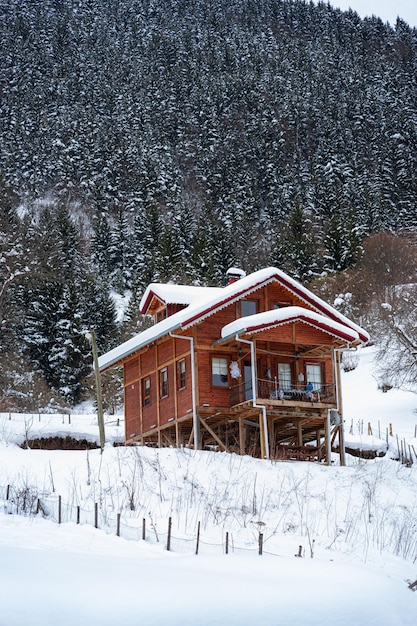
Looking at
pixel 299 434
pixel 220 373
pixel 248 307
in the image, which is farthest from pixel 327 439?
pixel 248 307

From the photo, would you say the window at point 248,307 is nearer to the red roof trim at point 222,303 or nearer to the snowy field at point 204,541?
the red roof trim at point 222,303

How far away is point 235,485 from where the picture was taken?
28875 millimetres

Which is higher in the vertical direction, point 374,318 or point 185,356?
point 374,318

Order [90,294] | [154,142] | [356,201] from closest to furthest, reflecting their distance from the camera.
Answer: [90,294] < [356,201] < [154,142]

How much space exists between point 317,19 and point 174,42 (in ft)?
134

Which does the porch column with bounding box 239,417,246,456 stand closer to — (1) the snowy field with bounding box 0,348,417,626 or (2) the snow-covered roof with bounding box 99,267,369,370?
(1) the snowy field with bounding box 0,348,417,626

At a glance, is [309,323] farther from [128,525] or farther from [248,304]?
[128,525]

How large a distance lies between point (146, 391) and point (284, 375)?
23.6 feet

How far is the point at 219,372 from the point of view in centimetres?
3806

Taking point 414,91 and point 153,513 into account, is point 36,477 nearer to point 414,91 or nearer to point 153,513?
point 153,513

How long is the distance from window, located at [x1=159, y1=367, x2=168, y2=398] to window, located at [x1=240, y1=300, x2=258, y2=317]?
4406mm

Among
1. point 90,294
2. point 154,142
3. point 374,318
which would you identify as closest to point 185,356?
point 374,318

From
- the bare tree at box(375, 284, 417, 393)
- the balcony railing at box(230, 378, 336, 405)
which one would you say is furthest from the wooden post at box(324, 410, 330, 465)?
the bare tree at box(375, 284, 417, 393)

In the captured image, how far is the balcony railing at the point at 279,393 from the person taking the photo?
120 feet
